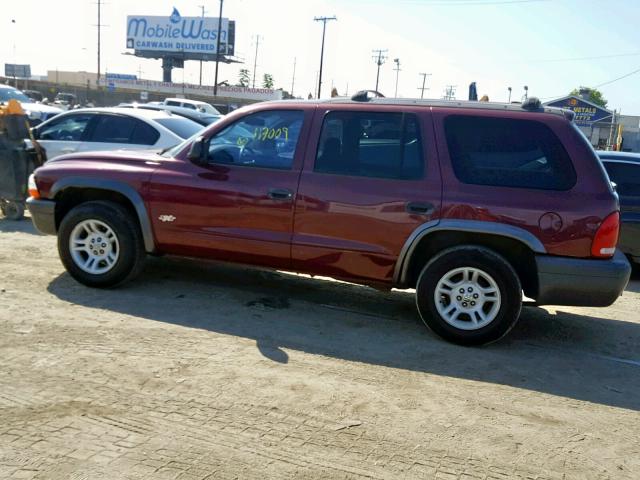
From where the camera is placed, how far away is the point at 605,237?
448cm

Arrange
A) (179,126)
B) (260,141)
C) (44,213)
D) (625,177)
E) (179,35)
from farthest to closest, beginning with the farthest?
1. (179,35)
2. (179,126)
3. (625,177)
4. (44,213)
5. (260,141)

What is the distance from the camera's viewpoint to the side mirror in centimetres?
525

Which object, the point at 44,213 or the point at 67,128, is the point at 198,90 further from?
the point at 44,213

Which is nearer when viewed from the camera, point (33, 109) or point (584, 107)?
point (33, 109)

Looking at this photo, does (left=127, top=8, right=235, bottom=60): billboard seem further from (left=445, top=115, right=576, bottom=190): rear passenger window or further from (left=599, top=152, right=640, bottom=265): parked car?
(left=445, top=115, right=576, bottom=190): rear passenger window

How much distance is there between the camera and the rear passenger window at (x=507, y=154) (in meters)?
4.58

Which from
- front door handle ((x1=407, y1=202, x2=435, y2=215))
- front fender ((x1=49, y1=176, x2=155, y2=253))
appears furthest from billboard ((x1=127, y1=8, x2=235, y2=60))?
front door handle ((x1=407, y1=202, x2=435, y2=215))

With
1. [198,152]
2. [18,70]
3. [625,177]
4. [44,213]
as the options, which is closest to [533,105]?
[198,152]

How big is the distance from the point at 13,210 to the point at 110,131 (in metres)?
1.84

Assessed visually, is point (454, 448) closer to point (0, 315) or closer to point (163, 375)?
point (163, 375)

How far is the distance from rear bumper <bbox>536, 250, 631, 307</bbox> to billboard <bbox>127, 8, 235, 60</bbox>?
70.8 meters

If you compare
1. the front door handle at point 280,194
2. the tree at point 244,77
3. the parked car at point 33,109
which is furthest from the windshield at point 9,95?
the tree at point 244,77

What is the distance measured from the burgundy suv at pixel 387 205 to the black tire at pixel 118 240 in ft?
0.04

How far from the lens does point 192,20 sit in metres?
71.5
